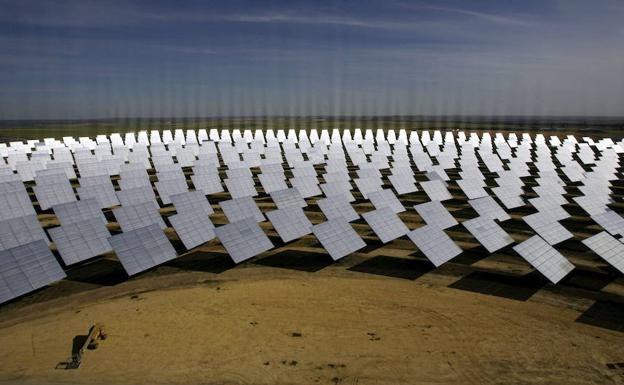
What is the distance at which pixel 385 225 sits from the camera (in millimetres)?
16578

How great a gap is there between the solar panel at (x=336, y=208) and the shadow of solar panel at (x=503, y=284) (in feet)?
17.6

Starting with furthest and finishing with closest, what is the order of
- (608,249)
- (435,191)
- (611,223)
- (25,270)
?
(435,191), (611,223), (608,249), (25,270)

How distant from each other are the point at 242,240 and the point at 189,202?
411 centimetres

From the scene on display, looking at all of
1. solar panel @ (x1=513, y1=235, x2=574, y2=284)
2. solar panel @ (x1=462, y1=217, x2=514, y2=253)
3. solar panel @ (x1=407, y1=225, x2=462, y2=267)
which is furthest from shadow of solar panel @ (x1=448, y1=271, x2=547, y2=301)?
solar panel @ (x1=462, y1=217, x2=514, y2=253)

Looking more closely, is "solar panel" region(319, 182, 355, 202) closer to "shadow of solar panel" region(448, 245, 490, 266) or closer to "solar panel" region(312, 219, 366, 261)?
"solar panel" region(312, 219, 366, 261)

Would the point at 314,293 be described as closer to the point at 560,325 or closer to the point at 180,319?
the point at 180,319

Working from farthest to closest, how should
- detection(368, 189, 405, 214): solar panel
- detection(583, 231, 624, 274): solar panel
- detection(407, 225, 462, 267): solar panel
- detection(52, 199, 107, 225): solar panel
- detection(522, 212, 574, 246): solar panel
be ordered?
detection(368, 189, 405, 214): solar panel → detection(52, 199, 107, 225): solar panel → detection(522, 212, 574, 246): solar panel → detection(407, 225, 462, 267): solar panel → detection(583, 231, 624, 274): solar panel

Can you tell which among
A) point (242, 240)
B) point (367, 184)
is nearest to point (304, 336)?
point (242, 240)

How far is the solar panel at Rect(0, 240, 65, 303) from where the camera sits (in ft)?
37.3

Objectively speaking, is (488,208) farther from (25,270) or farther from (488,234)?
(25,270)

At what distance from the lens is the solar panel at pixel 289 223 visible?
16.2 m

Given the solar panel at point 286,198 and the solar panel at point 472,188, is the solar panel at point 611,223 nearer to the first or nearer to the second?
the solar panel at point 472,188

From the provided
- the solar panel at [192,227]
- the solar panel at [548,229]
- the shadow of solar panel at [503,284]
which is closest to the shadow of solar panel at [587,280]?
the shadow of solar panel at [503,284]

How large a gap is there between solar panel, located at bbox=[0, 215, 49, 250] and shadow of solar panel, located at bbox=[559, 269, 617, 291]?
1617cm
